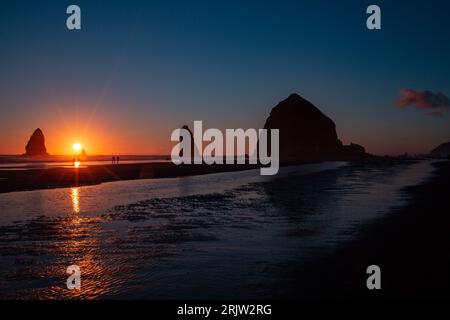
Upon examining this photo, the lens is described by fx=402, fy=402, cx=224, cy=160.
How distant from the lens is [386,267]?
9648mm

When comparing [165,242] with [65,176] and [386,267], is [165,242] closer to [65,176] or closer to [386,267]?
[386,267]

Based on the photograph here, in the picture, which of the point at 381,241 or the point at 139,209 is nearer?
the point at 381,241

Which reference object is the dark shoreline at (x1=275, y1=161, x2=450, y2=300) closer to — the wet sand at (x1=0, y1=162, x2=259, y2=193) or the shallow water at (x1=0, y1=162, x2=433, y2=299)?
the shallow water at (x1=0, y1=162, x2=433, y2=299)

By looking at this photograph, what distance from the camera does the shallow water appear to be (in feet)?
27.8

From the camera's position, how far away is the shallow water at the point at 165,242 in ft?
27.8

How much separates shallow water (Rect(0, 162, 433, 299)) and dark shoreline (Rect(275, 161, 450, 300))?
652 millimetres

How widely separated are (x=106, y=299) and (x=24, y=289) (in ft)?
6.23

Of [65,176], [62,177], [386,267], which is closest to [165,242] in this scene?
[386,267]

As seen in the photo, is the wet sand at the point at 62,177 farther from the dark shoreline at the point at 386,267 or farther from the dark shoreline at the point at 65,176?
the dark shoreline at the point at 386,267

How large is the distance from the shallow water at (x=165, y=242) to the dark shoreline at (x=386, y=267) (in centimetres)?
65

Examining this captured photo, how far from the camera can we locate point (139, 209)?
20625mm
